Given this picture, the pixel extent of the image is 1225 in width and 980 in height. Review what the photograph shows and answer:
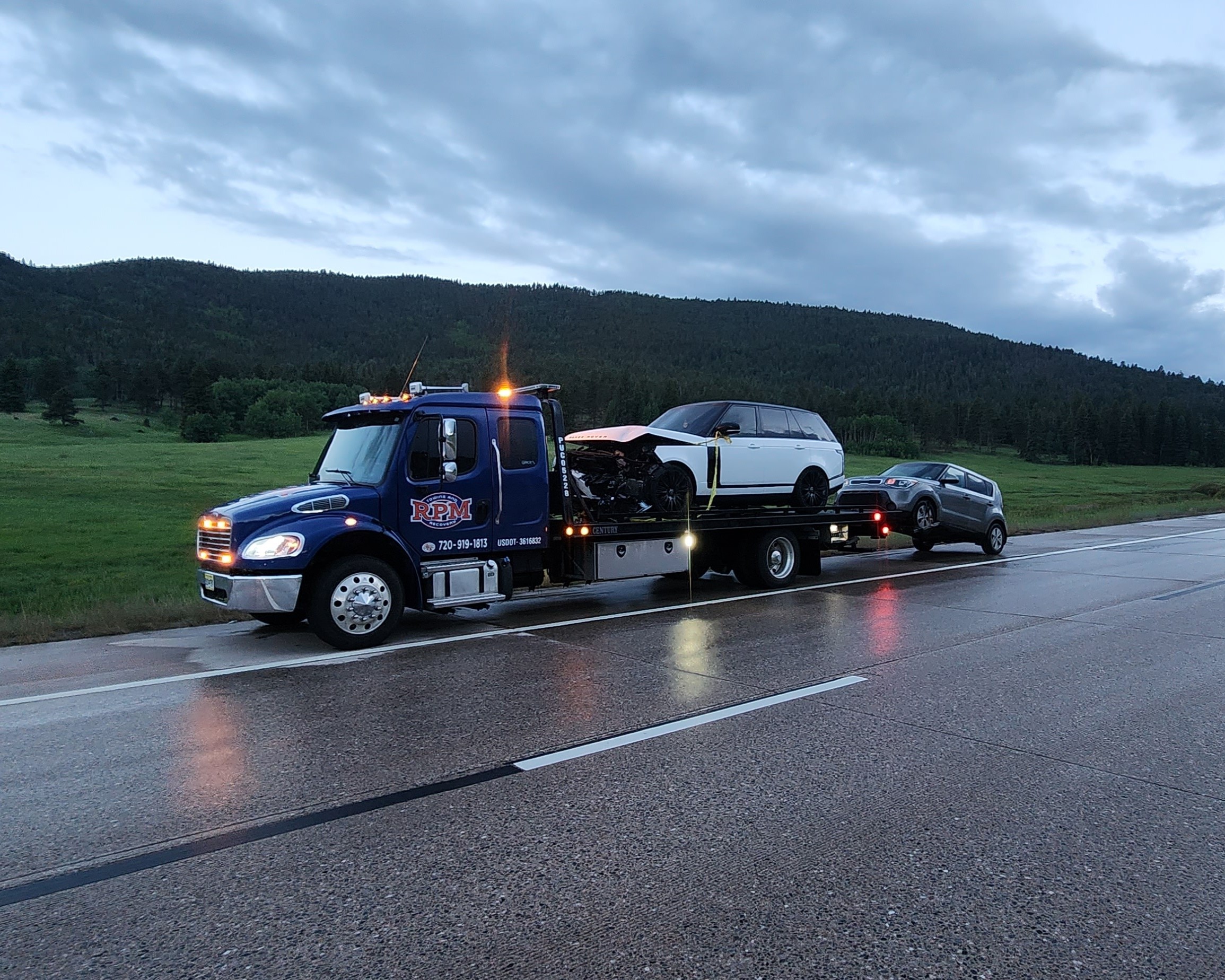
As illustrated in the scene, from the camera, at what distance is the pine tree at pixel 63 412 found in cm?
7694

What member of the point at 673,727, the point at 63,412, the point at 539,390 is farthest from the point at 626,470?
the point at 63,412

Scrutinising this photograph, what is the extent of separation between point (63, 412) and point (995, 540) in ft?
269

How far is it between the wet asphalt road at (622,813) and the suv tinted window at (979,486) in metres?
9.96

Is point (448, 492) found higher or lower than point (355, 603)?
higher

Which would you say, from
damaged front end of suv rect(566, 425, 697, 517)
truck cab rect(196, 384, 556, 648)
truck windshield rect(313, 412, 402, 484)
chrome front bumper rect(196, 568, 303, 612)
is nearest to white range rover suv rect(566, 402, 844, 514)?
damaged front end of suv rect(566, 425, 697, 517)

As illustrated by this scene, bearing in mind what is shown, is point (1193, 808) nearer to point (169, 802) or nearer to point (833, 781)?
point (833, 781)

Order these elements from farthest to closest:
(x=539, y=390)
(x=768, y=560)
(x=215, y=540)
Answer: (x=768, y=560) → (x=539, y=390) → (x=215, y=540)

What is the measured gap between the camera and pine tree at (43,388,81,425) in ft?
252

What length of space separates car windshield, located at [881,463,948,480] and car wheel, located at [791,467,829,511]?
168 inches

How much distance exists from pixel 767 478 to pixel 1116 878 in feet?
30.5

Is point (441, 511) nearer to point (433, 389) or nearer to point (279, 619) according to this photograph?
point (433, 389)

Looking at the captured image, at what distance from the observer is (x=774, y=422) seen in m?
12.7

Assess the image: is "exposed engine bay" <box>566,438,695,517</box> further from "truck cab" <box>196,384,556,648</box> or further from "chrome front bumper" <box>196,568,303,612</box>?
"chrome front bumper" <box>196,568,303,612</box>

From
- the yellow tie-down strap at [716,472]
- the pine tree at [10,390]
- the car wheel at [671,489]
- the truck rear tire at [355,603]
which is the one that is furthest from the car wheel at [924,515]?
the pine tree at [10,390]
